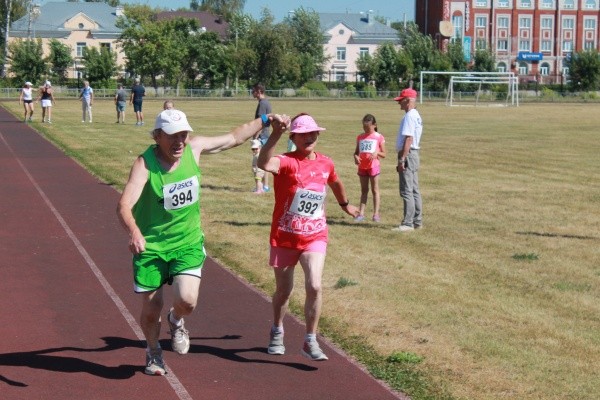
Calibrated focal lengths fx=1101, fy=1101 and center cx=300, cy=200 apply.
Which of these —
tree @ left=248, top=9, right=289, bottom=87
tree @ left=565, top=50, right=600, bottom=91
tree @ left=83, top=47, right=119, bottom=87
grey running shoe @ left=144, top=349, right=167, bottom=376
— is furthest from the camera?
tree @ left=565, top=50, right=600, bottom=91

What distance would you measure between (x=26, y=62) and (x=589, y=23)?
73.6m

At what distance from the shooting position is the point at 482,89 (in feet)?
318

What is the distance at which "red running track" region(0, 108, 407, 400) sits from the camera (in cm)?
769

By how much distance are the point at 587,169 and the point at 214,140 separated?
19367mm

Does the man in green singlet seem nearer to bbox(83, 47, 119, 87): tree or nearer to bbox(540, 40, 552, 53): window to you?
bbox(83, 47, 119, 87): tree

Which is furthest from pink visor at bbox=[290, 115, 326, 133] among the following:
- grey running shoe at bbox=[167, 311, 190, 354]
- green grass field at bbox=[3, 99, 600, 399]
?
green grass field at bbox=[3, 99, 600, 399]

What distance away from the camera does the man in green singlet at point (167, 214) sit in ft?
24.7

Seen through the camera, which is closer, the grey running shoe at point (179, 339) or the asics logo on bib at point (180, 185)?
the asics logo on bib at point (180, 185)

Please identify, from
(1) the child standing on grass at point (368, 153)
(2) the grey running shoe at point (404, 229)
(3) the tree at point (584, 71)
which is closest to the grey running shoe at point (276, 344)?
(2) the grey running shoe at point (404, 229)

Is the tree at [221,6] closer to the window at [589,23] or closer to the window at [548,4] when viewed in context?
the window at [548,4]

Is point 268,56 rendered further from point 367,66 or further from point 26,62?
point 26,62

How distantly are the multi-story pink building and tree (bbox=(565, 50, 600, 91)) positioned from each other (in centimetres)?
2052

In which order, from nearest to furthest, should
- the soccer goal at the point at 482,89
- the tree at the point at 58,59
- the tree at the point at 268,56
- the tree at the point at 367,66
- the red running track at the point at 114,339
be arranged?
1. the red running track at the point at 114,339
2. the soccer goal at the point at 482,89
3. the tree at the point at 58,59
4. the tree at the point at 268,56
5. the tree at the point at 367,66

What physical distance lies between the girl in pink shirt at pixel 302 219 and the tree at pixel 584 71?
340 ft
